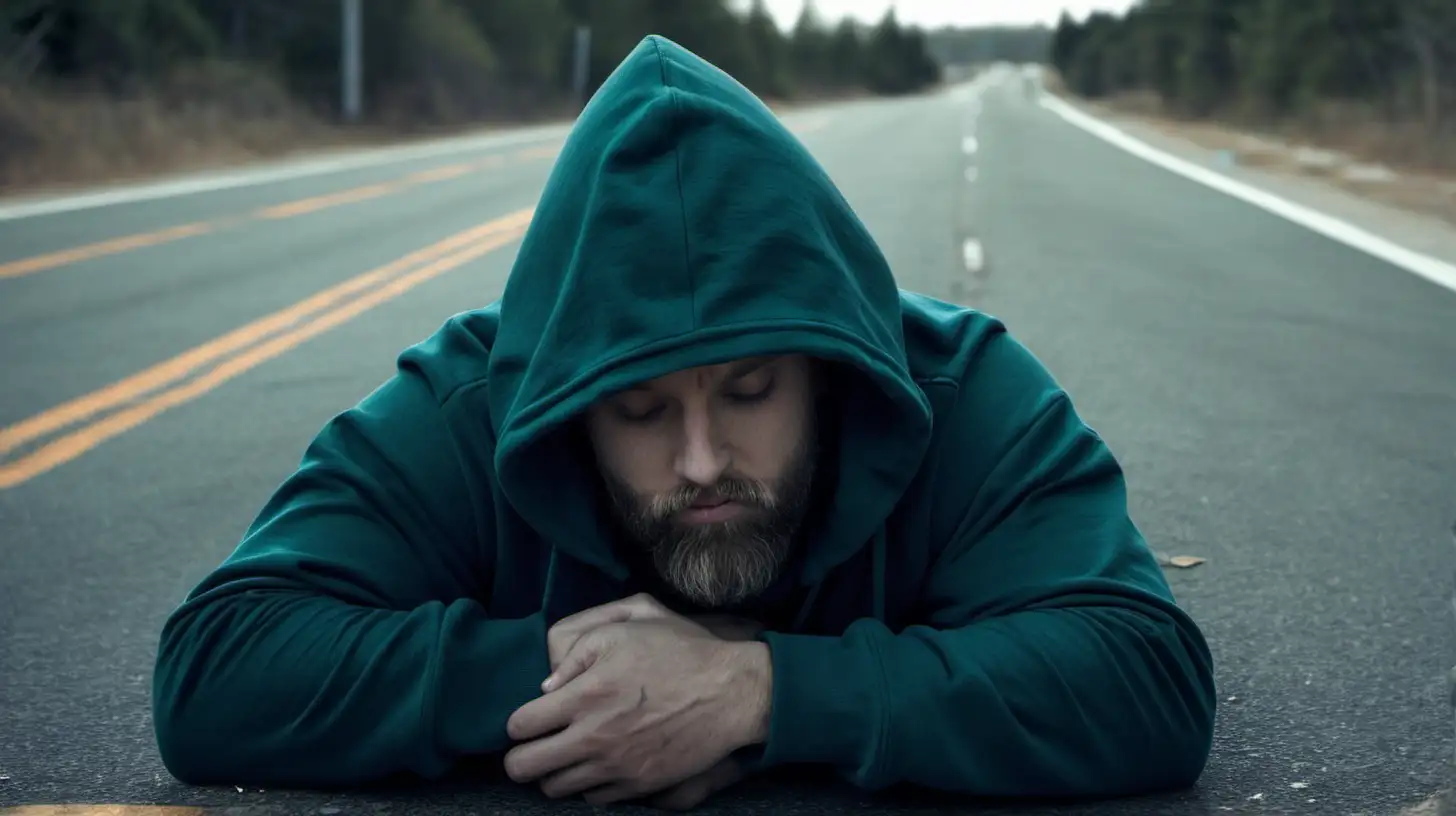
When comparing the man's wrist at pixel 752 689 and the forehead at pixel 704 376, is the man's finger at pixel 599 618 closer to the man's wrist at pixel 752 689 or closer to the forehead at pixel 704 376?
the man's wrist at pixel 752 689

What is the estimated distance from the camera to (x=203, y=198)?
15781 mm

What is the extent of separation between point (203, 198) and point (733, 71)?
55062 millimetres

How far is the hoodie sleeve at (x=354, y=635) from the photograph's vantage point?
2.51 m

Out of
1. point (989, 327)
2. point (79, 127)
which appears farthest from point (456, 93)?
point (989, 327)

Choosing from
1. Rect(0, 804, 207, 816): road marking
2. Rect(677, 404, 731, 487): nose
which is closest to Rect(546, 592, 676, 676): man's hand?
Rect(677, 404, 731, 487): nose

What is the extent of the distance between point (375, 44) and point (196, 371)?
99.2ft

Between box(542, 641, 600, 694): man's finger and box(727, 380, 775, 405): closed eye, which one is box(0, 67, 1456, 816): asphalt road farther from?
box(727, 380, 775, 405): closed eye

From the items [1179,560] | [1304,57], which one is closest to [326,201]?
[1179,560]

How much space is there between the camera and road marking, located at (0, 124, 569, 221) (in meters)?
14.8

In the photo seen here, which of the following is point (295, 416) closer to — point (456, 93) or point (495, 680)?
point (495, 680)

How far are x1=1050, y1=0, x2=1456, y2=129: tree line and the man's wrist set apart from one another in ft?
72.3

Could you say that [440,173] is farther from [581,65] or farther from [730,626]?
[581,65]

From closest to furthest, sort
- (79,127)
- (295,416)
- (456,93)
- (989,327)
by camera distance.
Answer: (989,327), (295,416), (79,127), (456,93)

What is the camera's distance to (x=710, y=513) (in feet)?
8.14
